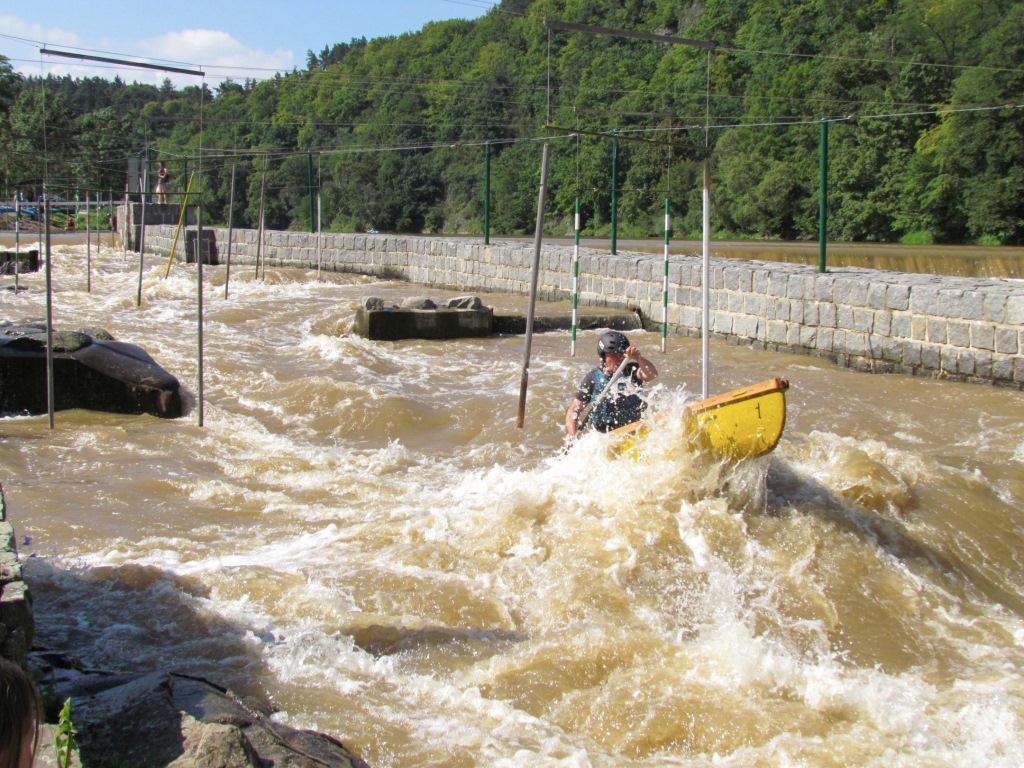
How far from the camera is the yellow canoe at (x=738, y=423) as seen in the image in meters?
6.98

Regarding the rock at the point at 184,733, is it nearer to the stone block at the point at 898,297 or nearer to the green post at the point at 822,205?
the stone block at the point at 898,297

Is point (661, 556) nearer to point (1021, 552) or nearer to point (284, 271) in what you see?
point (1021, 552)

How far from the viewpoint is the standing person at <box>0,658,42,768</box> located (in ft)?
4.98

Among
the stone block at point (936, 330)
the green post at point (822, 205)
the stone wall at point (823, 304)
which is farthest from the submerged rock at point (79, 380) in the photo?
the green post at point (822, 205)

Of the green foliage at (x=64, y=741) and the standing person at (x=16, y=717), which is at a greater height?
the standing person at (x=16, y=717)

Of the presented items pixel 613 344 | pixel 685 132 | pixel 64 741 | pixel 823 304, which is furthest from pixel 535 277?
pixel 685 132

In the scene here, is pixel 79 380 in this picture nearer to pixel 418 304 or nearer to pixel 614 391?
pixel 614 391

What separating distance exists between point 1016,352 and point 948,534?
17.1 ft

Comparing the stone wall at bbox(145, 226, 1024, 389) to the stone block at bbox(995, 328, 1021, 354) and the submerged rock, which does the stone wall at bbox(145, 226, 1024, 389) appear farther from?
the submerged rock

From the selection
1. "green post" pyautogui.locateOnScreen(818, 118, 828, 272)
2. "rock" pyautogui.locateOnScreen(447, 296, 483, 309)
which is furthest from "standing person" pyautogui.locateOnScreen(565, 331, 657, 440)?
"rock" pyautogui.locateOnScreen(447, 296, 483, 309)

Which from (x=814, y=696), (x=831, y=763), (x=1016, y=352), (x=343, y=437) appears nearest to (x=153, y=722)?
(x=831, y=763)

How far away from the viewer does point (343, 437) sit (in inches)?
419

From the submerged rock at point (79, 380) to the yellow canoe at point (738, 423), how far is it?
17.6ft

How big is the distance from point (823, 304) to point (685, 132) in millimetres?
22137
